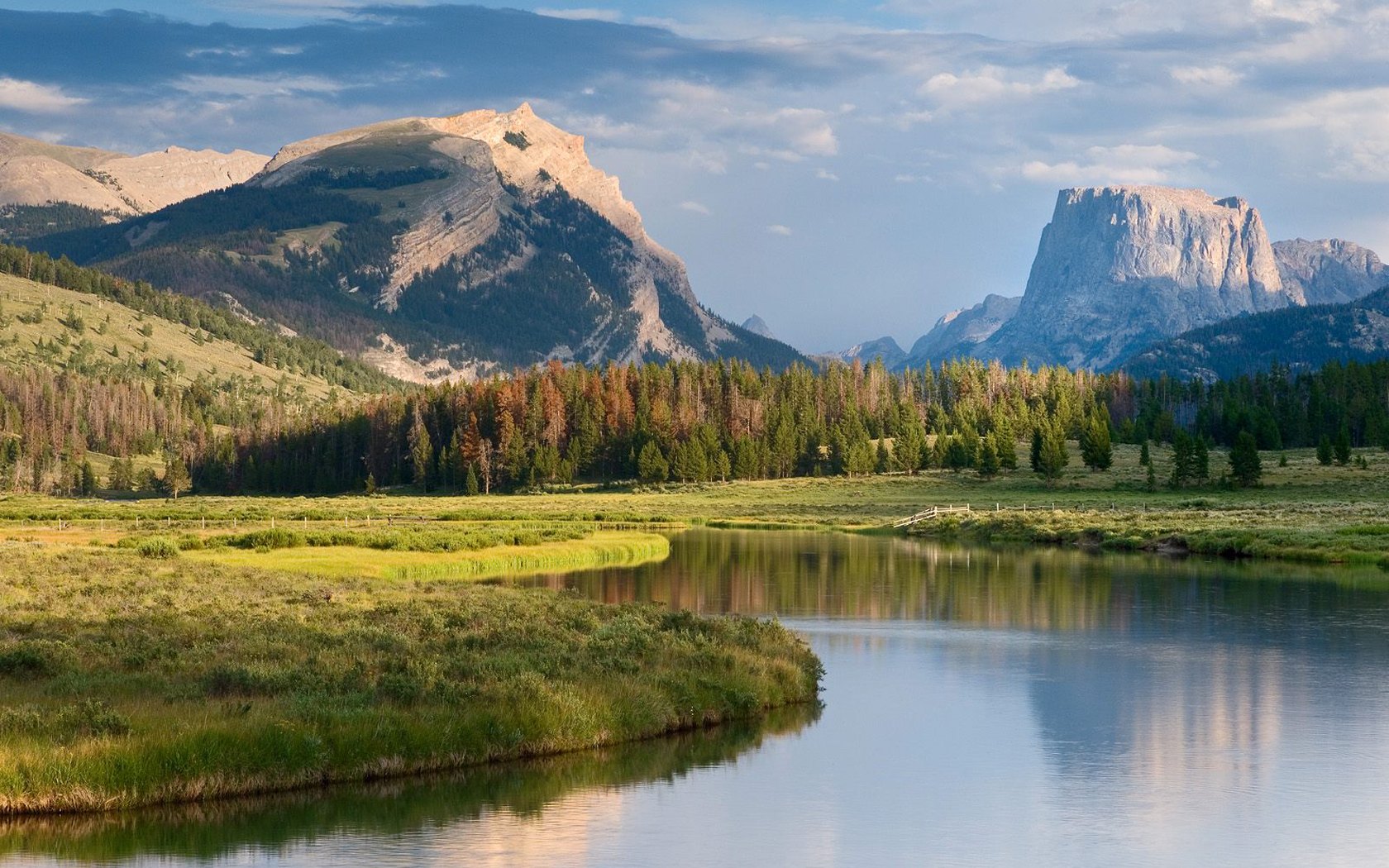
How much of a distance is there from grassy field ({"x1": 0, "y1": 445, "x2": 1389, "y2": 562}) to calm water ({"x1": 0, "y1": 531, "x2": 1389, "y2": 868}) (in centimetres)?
4290

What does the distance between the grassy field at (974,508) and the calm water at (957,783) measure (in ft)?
141

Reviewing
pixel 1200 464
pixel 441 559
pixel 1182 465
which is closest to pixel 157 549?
pixel 441 559

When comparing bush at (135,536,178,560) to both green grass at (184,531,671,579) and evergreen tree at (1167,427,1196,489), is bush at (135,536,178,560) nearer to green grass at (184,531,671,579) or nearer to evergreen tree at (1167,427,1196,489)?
green grass at (184,531,671,579)

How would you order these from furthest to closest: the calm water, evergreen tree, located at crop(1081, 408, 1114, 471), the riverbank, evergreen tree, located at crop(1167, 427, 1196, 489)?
evergreen tree, located at crop(1081, 408, 1114, 471) < evergreen tree, located at crop(1167, 427, 1196, 489) < the riverbank < the calm water

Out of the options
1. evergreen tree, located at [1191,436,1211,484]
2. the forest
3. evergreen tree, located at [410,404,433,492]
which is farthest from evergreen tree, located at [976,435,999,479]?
evergreen tree, located at [410,404,433,492]

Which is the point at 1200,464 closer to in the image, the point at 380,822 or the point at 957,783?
the point at 957,783

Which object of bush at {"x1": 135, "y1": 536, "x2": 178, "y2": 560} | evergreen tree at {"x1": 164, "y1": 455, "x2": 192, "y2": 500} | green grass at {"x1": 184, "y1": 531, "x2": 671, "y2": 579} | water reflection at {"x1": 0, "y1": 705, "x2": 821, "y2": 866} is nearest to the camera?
water reflection at {"x1": 0, "y1": 705, "x2": 821, "y2": 866}

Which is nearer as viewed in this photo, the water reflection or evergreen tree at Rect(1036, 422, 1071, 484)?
the water reflection

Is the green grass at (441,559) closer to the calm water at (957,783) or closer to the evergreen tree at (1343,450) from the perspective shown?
the calm water at (957,783)

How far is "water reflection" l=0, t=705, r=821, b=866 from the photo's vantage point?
79.1 feet

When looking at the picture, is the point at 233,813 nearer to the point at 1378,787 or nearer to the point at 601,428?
the point at 1378,787

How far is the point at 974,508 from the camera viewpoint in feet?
431

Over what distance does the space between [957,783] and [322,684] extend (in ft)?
45.7

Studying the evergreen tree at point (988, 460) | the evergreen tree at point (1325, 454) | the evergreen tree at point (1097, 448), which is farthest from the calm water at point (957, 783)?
the evergreen tree at point (1325, 454)
